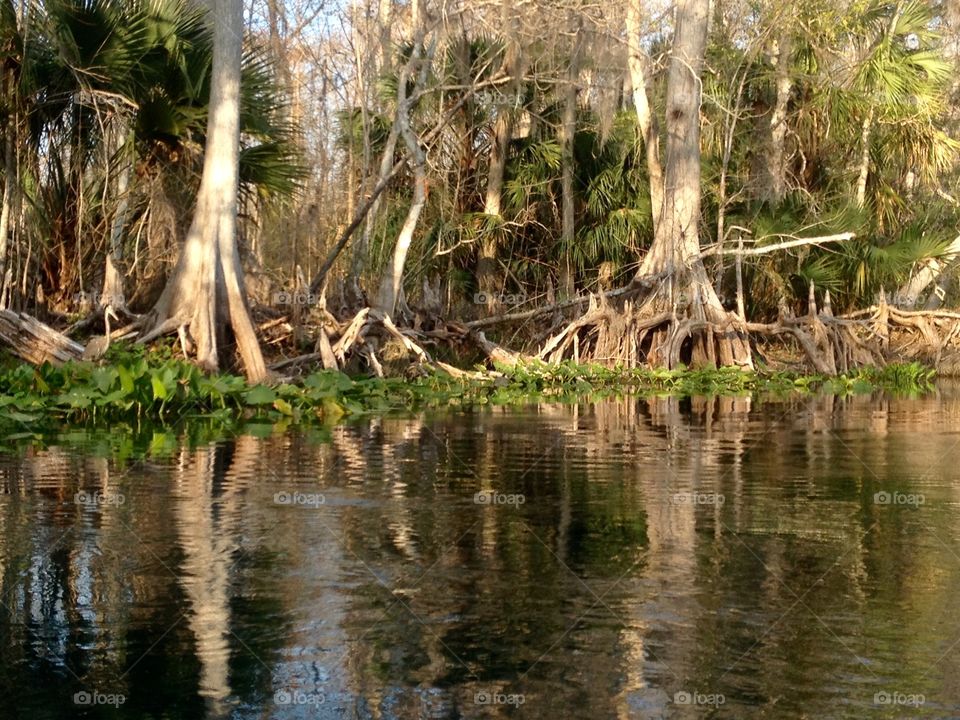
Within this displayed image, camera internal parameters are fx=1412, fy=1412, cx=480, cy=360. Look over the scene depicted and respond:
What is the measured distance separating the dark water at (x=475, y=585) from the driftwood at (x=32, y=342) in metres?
5.76

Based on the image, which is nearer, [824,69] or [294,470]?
[294,470]

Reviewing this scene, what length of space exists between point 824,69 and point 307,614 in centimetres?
2442

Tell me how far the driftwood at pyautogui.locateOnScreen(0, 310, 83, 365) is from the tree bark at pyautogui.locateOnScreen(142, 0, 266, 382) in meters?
0.90

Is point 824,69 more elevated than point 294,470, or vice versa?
point 824,69

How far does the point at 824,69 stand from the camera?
27594mm

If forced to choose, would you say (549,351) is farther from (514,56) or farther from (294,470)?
(294,470)

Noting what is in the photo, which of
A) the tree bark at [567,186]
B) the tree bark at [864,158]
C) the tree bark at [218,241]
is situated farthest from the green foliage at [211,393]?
the tree bark at [864,158]

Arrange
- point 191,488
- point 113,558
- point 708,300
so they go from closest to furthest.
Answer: point 113,558 < point 191,488 < point 708,300

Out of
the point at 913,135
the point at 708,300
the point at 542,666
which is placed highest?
the point at 913,135

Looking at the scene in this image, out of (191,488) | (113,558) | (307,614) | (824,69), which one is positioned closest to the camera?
(307,614)

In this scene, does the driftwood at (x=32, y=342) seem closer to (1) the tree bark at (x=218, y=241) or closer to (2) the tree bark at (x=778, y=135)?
(1) the tree bark at (x=218, y=241)

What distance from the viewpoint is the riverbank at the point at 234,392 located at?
1322cm

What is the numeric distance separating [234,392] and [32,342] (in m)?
3.10

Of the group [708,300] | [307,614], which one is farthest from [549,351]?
[307,614]
